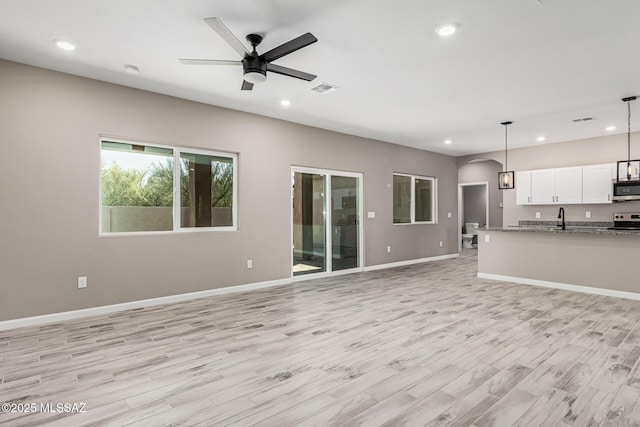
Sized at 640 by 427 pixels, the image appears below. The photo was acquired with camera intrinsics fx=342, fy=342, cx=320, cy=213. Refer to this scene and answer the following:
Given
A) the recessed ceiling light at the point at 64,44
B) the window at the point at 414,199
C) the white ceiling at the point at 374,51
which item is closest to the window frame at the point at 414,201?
the window at the point at 414,199

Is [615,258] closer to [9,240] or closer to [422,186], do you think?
[422,186]

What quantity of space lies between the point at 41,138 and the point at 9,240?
3.77ft

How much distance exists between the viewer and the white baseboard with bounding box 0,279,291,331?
3.66 metres

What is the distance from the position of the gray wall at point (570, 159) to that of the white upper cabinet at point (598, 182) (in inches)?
15.3

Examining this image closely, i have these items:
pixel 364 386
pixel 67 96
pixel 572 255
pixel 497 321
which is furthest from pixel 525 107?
pixel 67 96

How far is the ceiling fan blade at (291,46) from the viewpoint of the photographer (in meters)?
2.70

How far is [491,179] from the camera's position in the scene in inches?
404

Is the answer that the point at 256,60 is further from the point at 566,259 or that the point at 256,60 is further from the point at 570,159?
the point at 570,159

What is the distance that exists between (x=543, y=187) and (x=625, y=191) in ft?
4.53

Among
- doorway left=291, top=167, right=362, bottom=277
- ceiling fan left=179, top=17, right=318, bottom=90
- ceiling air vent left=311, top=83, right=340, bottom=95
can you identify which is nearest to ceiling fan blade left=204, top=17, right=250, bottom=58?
ceiling fan left=179, top=17, right=318, bottom=90

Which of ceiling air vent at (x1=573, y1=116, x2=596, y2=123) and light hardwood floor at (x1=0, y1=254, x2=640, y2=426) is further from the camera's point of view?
ceiling air vent at (x1=573, y1=116, x2=596, y2=123)

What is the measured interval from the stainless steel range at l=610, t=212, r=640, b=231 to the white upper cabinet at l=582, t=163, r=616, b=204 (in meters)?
0.39

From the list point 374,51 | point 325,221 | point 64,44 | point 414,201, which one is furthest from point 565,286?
point 64,44

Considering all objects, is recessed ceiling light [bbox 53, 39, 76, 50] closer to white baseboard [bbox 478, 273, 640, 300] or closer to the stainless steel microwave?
white baseboard [bbox 478, 273, 640, 300]
